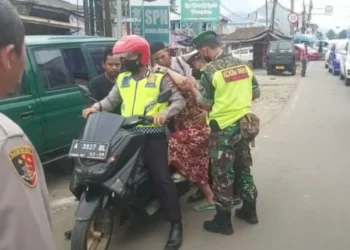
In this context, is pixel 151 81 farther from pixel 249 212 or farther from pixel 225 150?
pixel 249 212

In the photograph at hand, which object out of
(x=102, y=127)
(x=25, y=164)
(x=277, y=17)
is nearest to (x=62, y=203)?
(x=102, y=127)

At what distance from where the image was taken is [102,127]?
3.83 m

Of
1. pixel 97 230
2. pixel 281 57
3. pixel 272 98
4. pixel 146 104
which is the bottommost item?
pixel 272 98

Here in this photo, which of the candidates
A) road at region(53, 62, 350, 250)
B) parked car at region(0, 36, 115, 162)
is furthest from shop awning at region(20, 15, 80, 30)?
road at region(53, 62, 350, 250)

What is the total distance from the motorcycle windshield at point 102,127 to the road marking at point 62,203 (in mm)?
1779

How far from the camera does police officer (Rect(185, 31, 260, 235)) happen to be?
14.3ft

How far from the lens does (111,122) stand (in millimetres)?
3848

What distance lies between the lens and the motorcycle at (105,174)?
3.63 metres

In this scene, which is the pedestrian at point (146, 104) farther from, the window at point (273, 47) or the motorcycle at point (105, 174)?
the window at point (273, 47)

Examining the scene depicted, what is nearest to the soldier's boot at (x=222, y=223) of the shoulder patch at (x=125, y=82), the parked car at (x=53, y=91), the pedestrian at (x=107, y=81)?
the shoulder patch at (x=125, y=82)

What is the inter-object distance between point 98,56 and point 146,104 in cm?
250

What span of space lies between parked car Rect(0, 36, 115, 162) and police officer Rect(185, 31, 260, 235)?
174cm

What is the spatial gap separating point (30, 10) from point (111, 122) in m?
11.4

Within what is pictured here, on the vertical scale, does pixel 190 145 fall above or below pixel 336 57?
above
